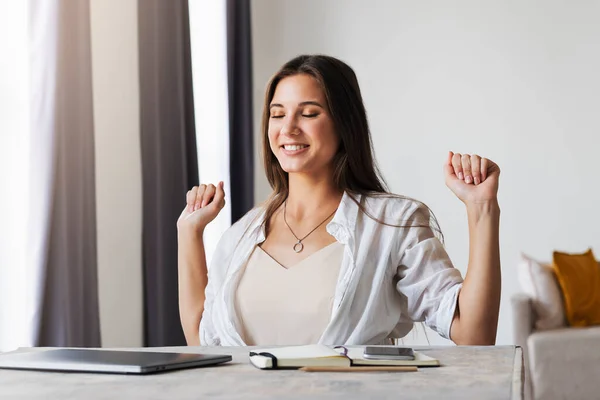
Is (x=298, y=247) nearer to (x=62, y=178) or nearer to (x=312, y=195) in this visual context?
(x=312, y=195)

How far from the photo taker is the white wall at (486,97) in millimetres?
4500

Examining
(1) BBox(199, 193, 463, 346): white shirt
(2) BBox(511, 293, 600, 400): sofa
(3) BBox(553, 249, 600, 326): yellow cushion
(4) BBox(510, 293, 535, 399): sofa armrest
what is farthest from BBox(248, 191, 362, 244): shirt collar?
(3) BBox(553, 249, 600, 326): yellow cushion

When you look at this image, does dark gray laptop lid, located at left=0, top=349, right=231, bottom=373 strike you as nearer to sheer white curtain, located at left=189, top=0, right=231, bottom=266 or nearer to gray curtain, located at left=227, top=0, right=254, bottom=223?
sheer white curtain, located at left=189, top=0, right=231, bottom=266

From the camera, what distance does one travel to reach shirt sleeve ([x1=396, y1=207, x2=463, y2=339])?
1672 mm

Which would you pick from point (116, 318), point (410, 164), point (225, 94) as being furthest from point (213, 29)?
point (116, 318)

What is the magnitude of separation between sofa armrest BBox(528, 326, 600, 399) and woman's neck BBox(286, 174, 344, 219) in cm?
186

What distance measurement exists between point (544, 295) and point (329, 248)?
86.6 inches

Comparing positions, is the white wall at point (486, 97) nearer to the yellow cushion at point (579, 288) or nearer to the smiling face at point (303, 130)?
the yellow cushion at point (579, 288)

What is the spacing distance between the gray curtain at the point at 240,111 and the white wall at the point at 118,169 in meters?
0.94

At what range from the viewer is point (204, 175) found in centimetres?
397

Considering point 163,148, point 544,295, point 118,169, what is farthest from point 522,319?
point 118,169

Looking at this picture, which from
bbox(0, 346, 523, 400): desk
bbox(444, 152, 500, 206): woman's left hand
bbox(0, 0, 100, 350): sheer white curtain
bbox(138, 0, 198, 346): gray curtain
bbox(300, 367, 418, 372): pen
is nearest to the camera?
bbox(0, 346, 523, 400): desk

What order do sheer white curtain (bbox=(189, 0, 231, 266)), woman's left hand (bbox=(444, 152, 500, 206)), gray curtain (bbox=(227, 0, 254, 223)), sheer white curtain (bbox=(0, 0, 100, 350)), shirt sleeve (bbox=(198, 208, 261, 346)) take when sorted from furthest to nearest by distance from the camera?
gray curtain (bbox=(227, 0, 254, 223)) < sheer white curtain (bbox=(189, 0, 231, 266)) < sheer white curtain (bbox=(0, 0, 100, 350)) < shirt sleeve (bbox=(198, 208, 261, 346)) < woman's left hand (bbox=(444, 152, 500, 206))

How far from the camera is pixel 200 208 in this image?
6.52 feet
